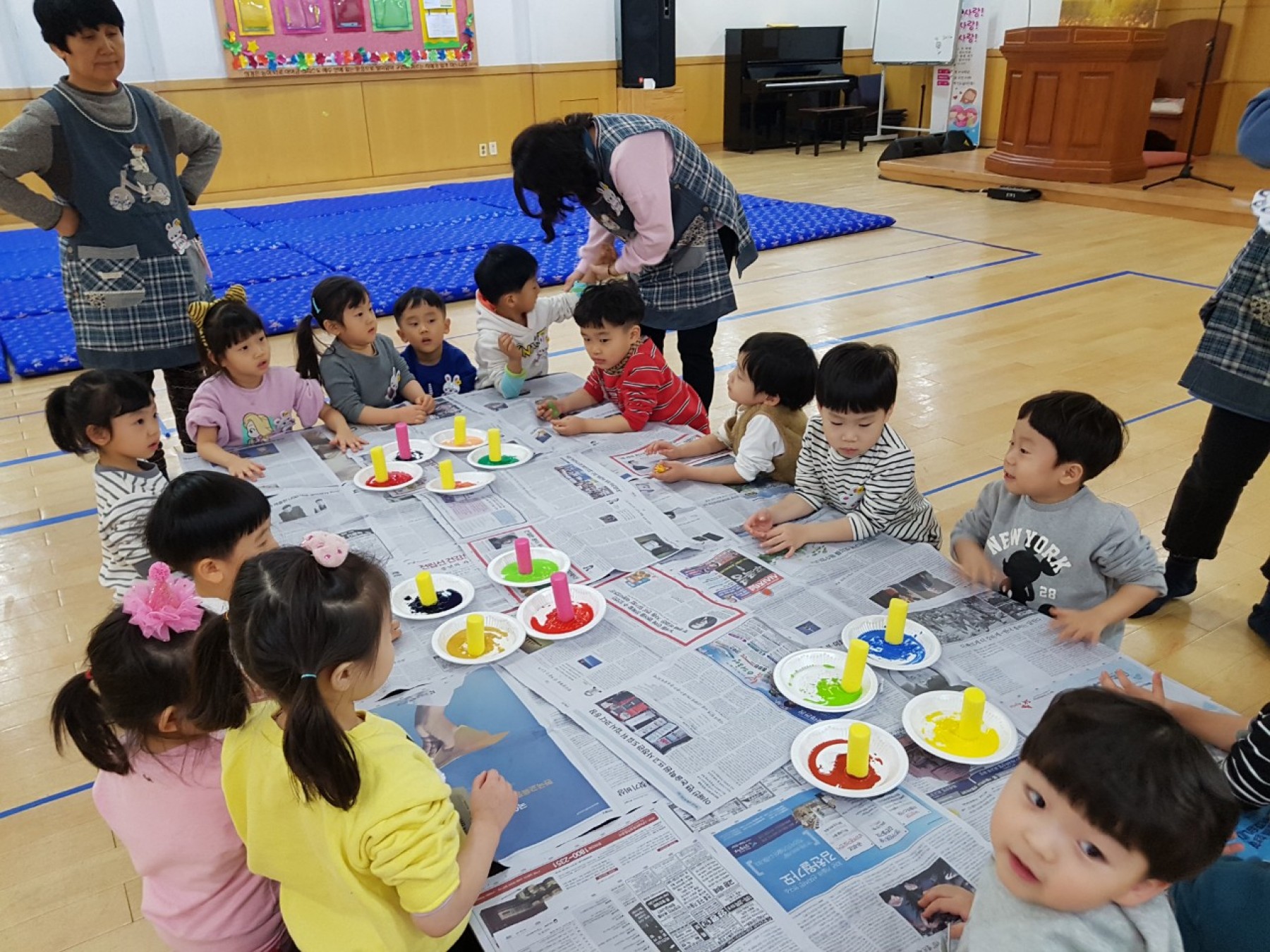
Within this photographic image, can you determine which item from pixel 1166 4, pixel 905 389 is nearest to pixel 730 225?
pixel 905 389

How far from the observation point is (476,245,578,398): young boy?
285cm

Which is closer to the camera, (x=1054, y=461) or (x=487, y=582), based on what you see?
(x=1054, y=461)

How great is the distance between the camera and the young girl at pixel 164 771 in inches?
45.5

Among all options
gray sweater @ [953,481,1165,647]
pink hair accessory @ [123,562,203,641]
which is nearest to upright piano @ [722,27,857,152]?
gray sweater @ [953,481,1165,647]

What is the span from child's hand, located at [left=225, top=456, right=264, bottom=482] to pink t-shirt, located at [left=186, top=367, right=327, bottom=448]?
173mm

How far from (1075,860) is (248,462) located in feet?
6.76

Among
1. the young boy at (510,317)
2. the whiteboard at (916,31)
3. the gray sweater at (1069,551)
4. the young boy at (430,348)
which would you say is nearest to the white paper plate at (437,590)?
the gray sweater at (1069,551)

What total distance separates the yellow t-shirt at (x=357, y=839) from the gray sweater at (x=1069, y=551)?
119cm

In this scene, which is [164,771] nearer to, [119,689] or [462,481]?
[119,689]

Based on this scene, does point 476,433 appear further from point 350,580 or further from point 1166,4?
point 1166,4

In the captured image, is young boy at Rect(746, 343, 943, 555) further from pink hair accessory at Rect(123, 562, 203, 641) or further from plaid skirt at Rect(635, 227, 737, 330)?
pink hair accessory at Rect(123, 562, 203, 641)

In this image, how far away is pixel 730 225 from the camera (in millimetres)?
2838

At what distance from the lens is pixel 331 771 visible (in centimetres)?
96

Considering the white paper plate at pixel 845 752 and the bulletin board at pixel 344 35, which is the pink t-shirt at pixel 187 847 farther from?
the bulletin board at pixel 344 35
